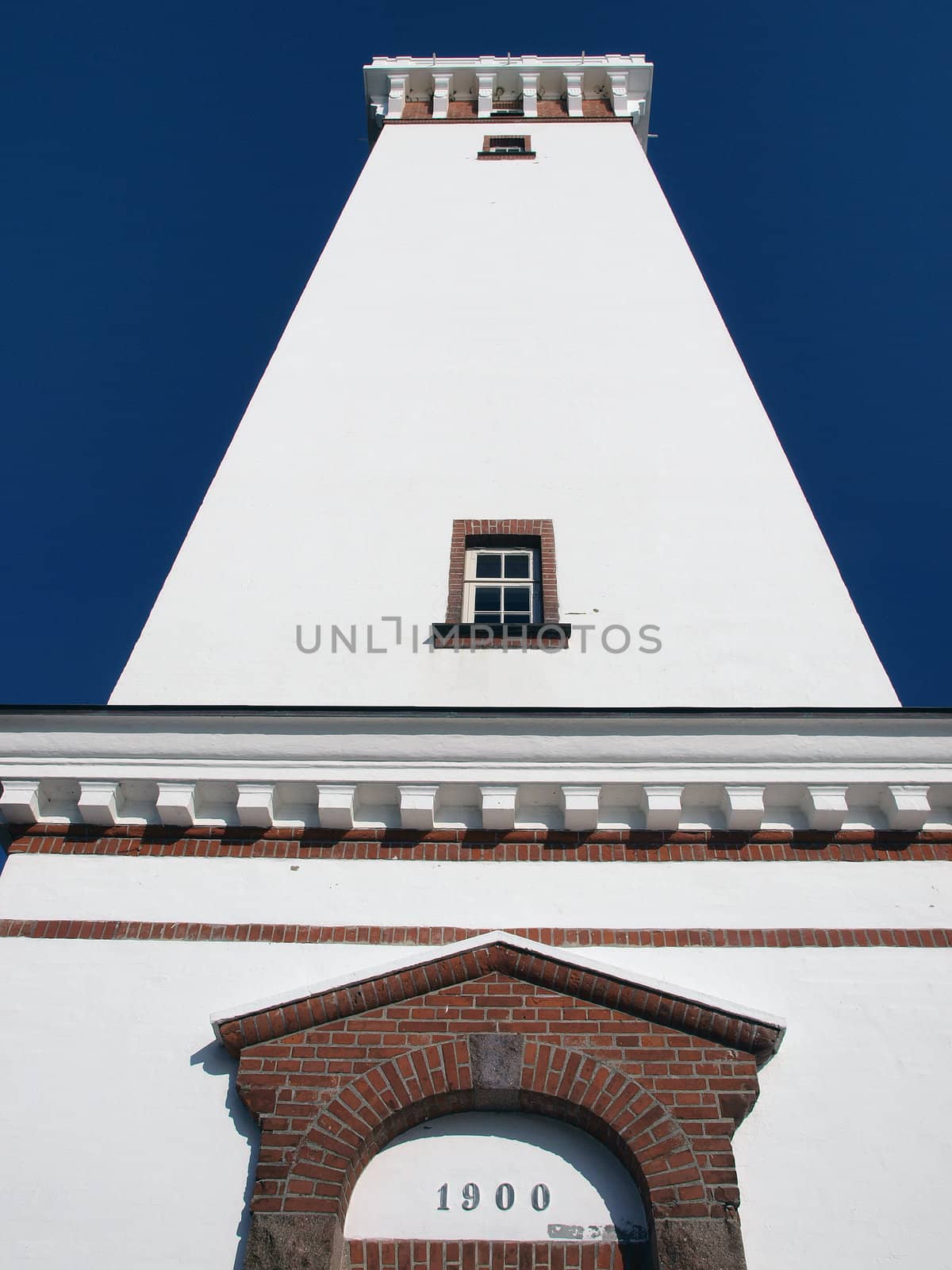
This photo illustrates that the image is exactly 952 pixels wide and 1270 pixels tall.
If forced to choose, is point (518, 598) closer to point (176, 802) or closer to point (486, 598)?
point (486, 598)

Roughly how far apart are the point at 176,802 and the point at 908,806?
4.88m

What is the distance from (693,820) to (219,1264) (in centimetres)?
387

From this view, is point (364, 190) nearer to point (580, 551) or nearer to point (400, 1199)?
point (580, 551)

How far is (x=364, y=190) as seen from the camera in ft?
52.9

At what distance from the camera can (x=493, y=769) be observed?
756 cm

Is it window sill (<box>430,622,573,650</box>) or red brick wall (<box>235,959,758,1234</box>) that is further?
window sill (<box>430,622,573,650</box>)

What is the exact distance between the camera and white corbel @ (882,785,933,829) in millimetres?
7406

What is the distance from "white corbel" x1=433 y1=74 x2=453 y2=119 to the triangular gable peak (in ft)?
55.6

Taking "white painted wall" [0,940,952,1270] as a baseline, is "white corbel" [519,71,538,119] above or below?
above

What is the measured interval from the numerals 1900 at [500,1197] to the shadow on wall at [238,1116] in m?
1.03

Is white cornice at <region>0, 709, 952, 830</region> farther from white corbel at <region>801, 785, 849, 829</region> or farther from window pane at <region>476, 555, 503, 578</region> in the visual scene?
window pane at <region>476, 555, 503, 578</region>

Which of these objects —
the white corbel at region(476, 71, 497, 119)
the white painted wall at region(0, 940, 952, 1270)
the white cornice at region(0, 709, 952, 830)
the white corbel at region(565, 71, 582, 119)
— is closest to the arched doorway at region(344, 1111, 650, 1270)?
the white painted wall at region(0, 940, 952, 1270)

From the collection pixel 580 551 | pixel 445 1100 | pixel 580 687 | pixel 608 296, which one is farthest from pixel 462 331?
pixel 445 1100

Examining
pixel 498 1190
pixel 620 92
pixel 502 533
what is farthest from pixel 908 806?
pixel 620 92
